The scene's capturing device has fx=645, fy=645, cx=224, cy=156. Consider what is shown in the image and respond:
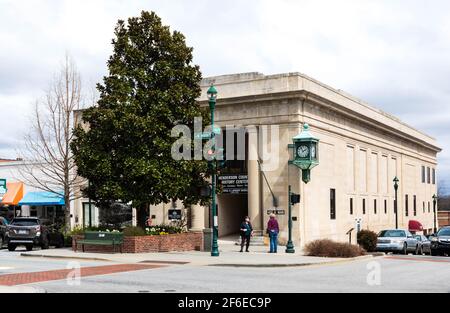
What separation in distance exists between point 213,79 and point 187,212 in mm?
9089

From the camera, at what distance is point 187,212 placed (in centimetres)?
4300

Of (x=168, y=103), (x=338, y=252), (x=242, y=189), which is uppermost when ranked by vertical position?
(x=168, y=103)

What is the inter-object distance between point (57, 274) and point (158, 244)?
10.2 metres

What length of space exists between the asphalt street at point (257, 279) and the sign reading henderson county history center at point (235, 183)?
17953mm

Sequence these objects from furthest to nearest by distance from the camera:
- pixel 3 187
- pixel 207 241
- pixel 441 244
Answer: pixel 3 187, pixel 441 244, pixel 207 241

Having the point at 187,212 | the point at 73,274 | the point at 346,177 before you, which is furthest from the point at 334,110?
the point at 73,274

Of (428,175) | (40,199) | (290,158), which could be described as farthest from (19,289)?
(428,175)

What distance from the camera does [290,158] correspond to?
38.9 m

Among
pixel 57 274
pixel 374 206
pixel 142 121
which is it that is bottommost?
pixel 57 274

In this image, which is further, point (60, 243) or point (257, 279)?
point (60, 243)

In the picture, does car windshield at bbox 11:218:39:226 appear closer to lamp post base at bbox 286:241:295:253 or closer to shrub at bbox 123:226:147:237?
shrub at bbox 123:226:147:237

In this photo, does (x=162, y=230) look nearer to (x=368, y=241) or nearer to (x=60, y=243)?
(x=60, y=243)

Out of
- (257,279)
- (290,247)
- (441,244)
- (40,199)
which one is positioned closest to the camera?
(257,279)
